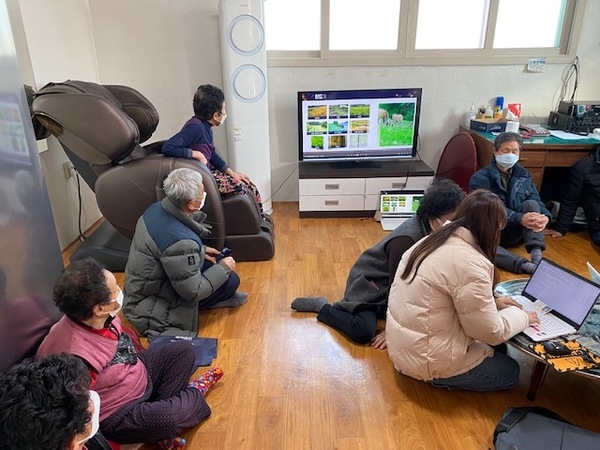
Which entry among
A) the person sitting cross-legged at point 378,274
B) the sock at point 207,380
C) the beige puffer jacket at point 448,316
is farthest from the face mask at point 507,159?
the sock at point 207,380

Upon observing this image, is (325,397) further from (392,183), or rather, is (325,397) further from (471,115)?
(471,115)

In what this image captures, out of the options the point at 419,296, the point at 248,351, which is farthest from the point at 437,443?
the point at 248,351

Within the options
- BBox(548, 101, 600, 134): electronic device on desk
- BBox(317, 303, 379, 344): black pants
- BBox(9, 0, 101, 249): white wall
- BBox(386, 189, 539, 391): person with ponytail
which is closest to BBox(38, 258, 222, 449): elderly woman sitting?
BBox(317, 303, 379, 344): black pants

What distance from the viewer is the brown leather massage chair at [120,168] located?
239 cm

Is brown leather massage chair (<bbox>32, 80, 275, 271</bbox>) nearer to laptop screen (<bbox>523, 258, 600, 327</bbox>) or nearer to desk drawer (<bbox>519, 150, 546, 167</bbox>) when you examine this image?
laptop screen (<bbox>523, 258, 600, 327</bbox>)

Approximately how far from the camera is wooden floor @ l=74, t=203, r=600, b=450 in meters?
1.70

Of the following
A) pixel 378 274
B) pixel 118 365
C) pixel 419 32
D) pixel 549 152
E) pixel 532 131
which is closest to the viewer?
Answer: pixel 118 365

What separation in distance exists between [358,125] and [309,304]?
186cm

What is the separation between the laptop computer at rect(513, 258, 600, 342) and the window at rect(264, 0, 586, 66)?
8.19 ft

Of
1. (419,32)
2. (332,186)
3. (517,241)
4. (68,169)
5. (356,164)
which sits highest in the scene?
(419,32)

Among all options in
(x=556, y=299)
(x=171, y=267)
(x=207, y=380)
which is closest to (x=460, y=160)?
(x=556, y=299)

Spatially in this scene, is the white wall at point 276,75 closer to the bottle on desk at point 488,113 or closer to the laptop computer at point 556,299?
the bottle on desk at point 488,113

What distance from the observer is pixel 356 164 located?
3.87 m

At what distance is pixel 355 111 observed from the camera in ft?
12.2
